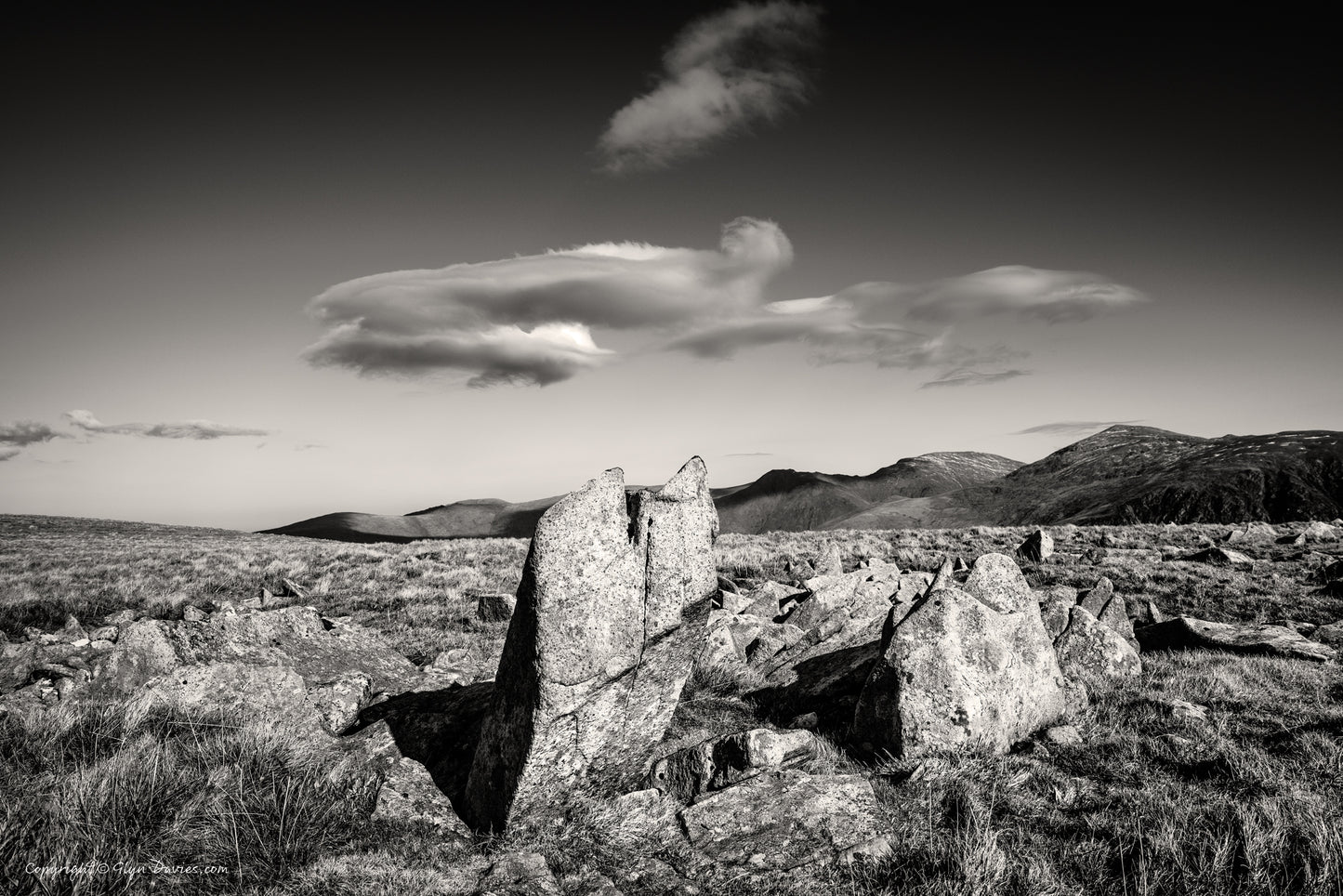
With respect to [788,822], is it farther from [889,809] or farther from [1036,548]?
[1036,548]

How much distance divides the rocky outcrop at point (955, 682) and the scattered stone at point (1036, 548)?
749 inches

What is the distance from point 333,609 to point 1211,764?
1978 cm

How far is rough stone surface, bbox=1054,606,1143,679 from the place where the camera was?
8.93 meters

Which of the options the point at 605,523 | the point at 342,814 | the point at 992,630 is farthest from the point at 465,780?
the point at 992,630

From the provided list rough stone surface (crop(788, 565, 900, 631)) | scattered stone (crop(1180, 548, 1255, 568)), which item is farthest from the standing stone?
scattered stone (crop(1180, 548, 1255, 568))

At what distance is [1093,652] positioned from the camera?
9125 mm

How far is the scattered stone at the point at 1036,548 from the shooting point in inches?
960

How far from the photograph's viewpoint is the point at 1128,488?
419 ft

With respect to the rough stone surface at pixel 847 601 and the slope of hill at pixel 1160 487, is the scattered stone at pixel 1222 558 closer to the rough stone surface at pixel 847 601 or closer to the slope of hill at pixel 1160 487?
the rough stone surface at pixel 847 601

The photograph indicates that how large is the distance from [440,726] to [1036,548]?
24195mm

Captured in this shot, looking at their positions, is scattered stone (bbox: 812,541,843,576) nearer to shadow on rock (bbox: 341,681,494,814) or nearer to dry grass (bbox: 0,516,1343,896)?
dry grass (bbox: 0,516,1343,896)

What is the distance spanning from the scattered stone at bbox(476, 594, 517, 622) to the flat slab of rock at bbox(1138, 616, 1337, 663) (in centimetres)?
1357

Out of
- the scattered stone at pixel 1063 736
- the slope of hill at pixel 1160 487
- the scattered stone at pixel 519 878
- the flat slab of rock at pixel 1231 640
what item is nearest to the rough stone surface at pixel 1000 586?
the scattered stone at pixel 1063 736

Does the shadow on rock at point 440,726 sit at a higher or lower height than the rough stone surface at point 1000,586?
lower
